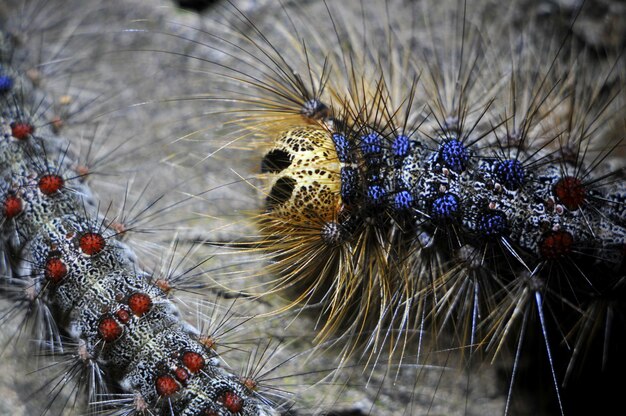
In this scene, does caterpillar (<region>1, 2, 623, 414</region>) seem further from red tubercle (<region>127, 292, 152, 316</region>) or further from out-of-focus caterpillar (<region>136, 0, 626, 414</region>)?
red tubercle (<region>127, 292, 152, 316</region>)

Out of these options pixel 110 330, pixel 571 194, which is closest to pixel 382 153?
pixel 571 194

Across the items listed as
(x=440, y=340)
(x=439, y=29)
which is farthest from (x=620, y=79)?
(x=440, y=340)

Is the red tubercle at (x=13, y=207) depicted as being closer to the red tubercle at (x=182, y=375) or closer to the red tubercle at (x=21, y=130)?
the red tubercle at (x=21, y=130)

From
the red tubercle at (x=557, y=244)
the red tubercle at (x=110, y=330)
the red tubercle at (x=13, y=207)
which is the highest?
the red tubercle at (x=557, y=244)

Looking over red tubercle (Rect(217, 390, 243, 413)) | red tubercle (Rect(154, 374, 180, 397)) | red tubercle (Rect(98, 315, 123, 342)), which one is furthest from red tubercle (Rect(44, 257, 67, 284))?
red tubercle (Rect(217, 390, 243, 413))

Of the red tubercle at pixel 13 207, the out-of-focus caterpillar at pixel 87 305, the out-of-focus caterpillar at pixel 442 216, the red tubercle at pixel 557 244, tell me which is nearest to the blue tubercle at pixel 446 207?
the out-of-focus caterpillar at pixel 442 216
